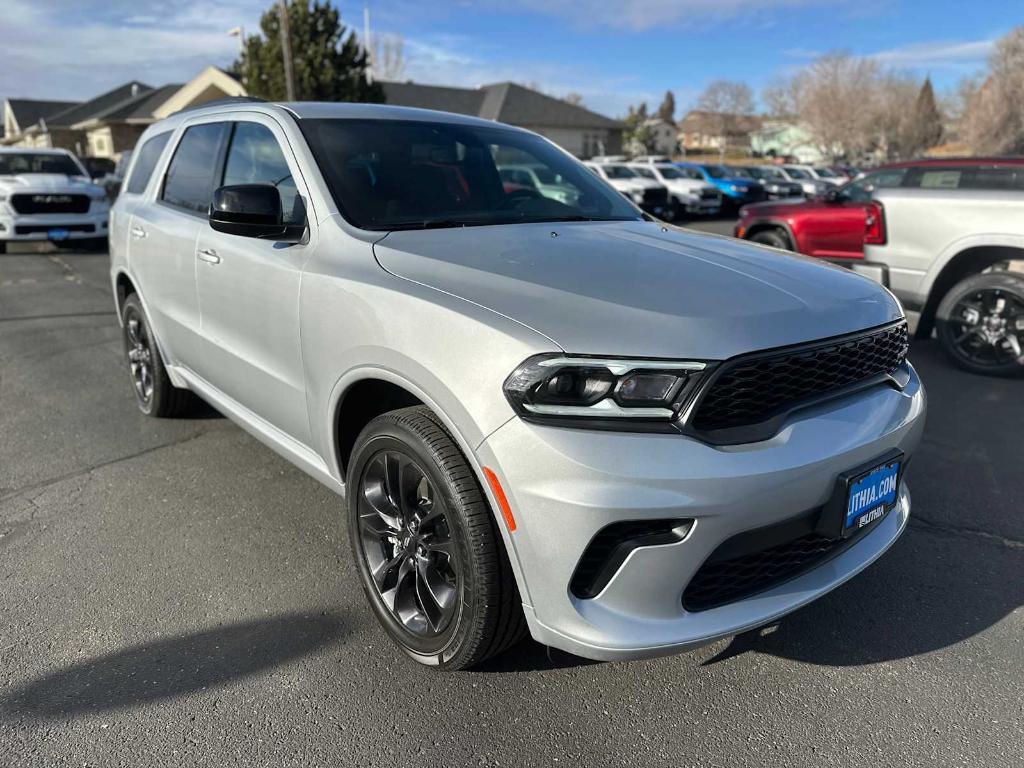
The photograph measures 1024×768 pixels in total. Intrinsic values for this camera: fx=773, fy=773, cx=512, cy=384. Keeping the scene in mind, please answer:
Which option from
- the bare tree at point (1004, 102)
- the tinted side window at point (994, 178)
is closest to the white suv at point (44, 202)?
the tinted side window at point (994, 178)

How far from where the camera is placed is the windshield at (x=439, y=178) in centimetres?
304

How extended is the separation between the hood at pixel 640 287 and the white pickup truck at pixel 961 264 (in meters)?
3.97

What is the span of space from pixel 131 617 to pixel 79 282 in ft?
30.6

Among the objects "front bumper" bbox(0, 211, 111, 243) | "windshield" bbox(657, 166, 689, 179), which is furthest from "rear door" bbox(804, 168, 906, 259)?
"windshield" bbox(657, 166, 689, 179)

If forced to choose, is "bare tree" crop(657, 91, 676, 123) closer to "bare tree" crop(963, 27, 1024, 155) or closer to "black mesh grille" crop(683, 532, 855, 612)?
"bare tree" crop(963, 27, 1024, 155)

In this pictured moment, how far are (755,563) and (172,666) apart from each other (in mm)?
1903

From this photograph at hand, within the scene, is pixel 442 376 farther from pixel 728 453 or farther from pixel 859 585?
pixel 859 585

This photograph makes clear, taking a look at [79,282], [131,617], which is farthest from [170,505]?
[79,282]

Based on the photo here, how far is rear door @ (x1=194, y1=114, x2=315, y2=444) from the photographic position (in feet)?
9.67

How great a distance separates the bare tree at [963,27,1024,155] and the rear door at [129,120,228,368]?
47.0 m

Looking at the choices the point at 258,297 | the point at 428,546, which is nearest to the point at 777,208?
the point at 258,297

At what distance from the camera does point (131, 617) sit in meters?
2.84

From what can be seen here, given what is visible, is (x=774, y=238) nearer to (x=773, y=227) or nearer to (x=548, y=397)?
(x=773, y=227)

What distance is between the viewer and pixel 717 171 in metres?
25.2
